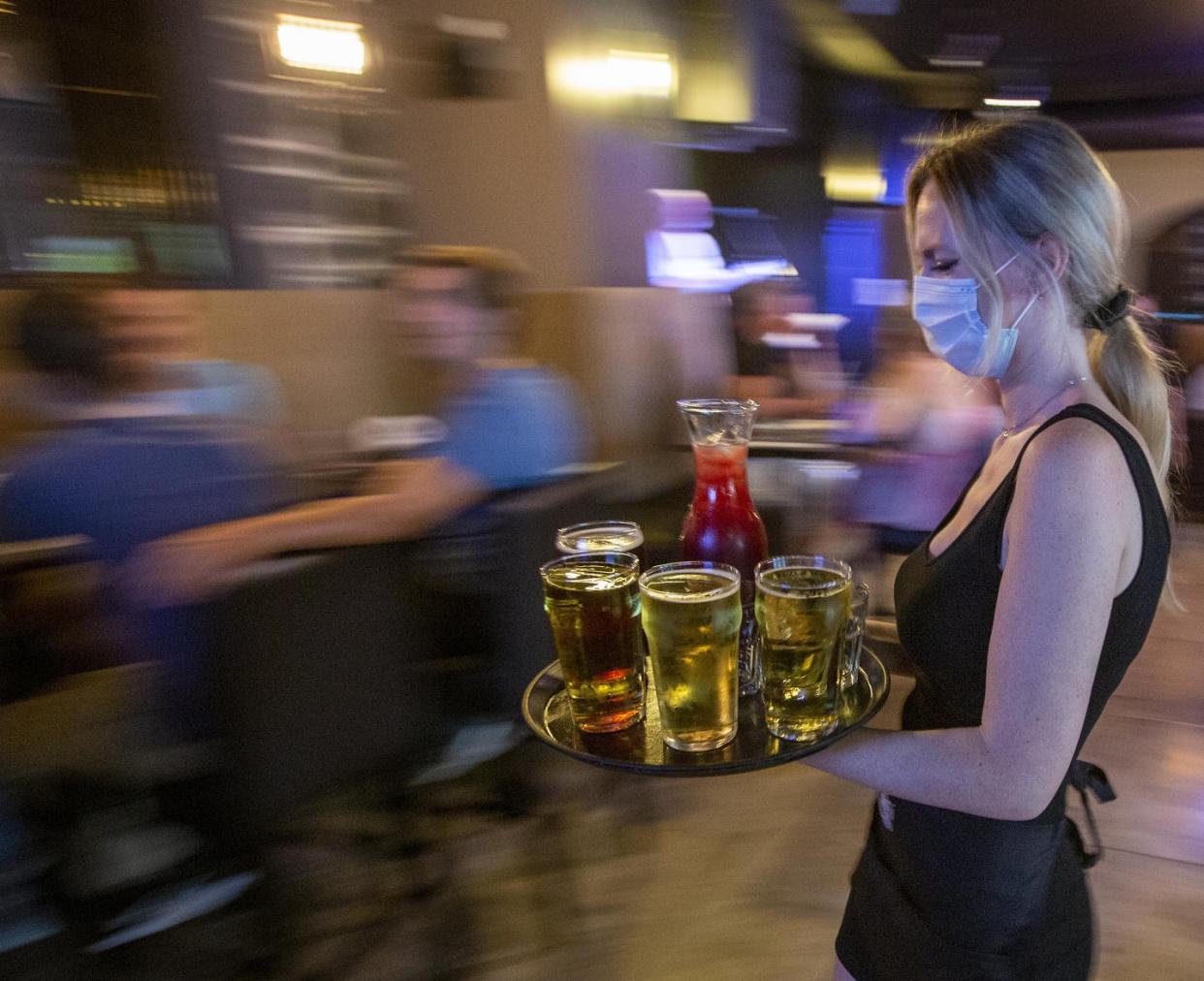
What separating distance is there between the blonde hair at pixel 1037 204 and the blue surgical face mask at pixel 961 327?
0.09 ft

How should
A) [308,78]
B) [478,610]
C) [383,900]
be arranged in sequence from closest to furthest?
[478,610] < [383,900] < [308,78]

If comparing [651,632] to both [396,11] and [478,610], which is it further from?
[396,11]

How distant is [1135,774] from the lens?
259 cm

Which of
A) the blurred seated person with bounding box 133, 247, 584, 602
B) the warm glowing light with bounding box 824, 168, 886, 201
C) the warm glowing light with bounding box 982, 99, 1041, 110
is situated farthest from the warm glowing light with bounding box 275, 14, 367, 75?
the warm glowing light with bounding box 982, 99, 1041, 110

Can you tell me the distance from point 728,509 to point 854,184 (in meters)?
8.11

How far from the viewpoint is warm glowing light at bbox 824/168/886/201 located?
7883mm

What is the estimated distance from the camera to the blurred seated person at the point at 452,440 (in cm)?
192

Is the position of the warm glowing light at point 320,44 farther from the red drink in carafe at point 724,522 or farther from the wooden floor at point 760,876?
the red drink in carafe at point 724,522

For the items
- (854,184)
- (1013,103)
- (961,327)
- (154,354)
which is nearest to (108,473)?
(154,354)

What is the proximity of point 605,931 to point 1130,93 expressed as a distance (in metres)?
8.36

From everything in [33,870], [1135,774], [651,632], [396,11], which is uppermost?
[396,11]

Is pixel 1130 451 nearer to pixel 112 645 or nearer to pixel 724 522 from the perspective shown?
pixel 724 522

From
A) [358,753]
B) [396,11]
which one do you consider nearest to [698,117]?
[396,11]

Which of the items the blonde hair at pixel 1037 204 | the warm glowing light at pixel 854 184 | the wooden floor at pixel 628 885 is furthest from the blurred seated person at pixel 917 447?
the warm glowing light at pixel 854 184
